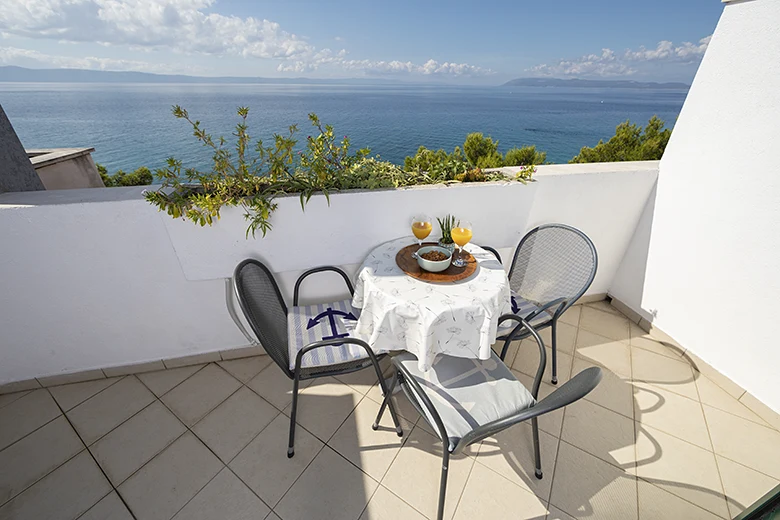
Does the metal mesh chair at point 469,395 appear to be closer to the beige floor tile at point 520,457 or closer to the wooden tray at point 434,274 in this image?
the beige floor tile at point 520,457

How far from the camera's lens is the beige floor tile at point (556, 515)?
1.33 metres

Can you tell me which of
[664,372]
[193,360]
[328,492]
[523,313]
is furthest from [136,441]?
[664,372]

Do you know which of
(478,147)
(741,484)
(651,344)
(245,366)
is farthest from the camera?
(478,147)

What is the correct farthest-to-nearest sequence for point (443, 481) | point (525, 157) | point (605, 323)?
point (525, 157) < point (605, 323) < point (443, 481)

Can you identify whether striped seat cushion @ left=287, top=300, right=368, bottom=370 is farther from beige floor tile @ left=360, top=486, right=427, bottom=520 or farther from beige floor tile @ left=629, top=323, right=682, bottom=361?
beige floor tile @ left=629, top=323, right=682, bottom=361

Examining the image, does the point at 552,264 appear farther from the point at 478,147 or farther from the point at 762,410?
the point at 478,147

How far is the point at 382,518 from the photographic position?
1327mm

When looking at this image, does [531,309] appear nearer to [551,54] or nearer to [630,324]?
[630,324]

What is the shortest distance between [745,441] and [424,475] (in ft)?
5.59

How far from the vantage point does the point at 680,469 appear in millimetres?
1497

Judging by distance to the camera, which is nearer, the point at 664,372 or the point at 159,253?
the point at 159,253

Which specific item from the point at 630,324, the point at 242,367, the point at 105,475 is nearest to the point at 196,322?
the point at 242,367

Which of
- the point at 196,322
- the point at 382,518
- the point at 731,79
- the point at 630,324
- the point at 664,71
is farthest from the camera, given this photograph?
the point at 664,71

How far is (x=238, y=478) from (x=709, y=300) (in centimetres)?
284
